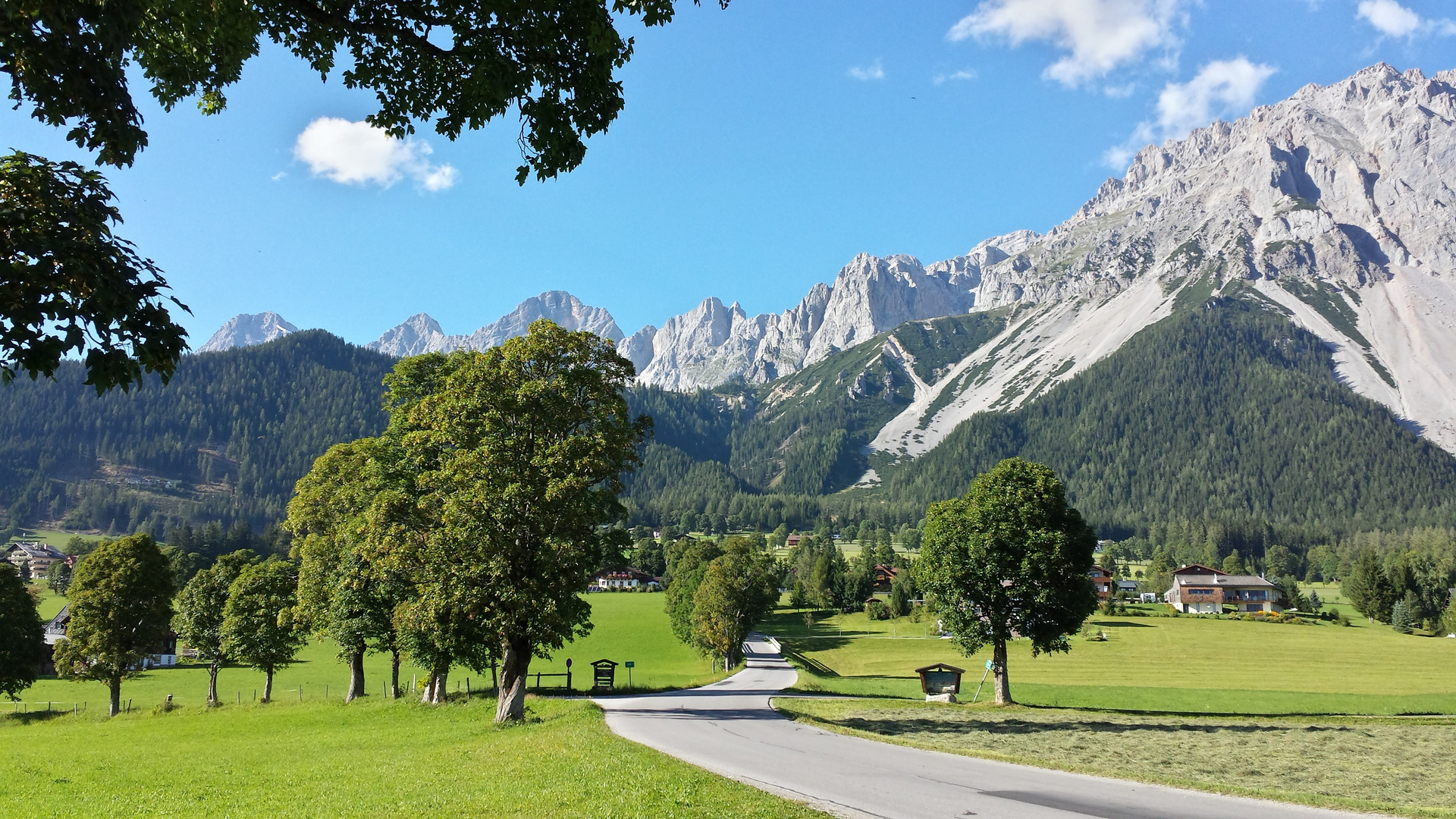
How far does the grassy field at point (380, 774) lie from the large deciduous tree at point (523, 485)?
4.06m

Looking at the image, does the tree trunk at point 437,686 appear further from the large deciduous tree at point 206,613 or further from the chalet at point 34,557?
the chalet at point 34,557

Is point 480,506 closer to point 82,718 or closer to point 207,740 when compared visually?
point 207,740

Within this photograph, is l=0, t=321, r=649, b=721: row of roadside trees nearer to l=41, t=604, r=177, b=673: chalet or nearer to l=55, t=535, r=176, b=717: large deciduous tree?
l=55, t=535, r=176, b=717: large deciduous tree

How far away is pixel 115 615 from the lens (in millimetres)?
45688

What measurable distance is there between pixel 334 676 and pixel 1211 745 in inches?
2718

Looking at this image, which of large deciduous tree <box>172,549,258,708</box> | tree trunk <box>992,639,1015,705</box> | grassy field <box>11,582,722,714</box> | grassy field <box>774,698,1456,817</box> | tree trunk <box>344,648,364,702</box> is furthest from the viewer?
grassy field <box>11,582,722,714</box>

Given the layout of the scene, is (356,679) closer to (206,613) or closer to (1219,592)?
(206,613)

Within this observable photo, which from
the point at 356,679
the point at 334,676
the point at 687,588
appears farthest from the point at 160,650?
the point at 687,588

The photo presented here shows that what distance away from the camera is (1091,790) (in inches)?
661

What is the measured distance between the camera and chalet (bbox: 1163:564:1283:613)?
481ft

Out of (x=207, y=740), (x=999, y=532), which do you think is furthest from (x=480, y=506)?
(x=999, y=532)

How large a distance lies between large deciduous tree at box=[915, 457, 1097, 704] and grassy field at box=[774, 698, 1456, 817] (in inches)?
160

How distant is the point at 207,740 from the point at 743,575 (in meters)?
47.8

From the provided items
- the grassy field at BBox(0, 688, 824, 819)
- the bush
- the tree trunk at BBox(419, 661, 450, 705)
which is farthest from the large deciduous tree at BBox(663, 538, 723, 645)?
the bush
